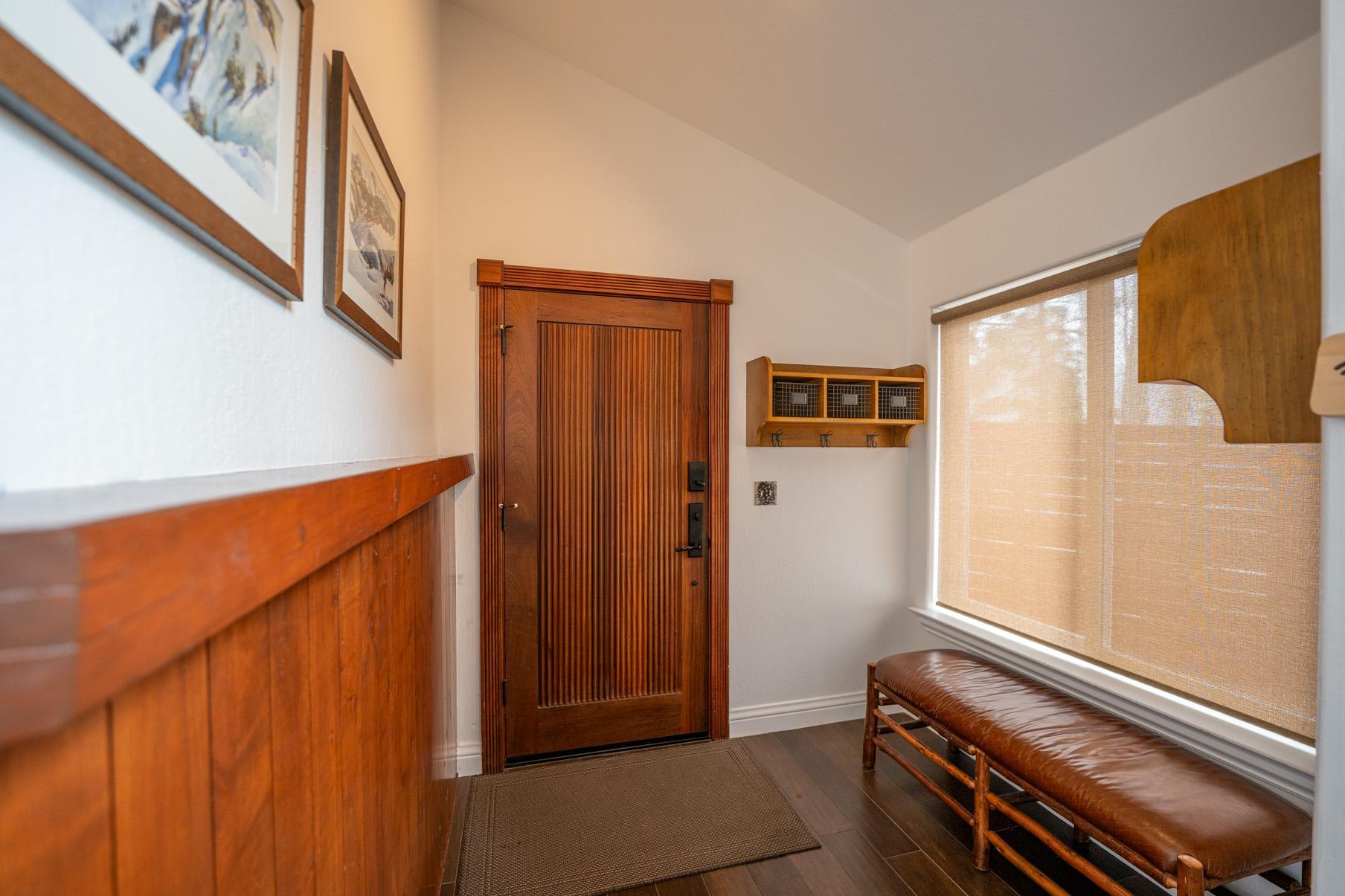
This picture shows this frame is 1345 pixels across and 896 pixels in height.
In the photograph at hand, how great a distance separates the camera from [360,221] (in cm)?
117

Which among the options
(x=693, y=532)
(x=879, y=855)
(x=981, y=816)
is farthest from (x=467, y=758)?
(x=981, y=816)

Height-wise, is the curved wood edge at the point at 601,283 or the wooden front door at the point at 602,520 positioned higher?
the curved wood edge at the point at 601,283

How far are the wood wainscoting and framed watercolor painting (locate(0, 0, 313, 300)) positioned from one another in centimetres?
24

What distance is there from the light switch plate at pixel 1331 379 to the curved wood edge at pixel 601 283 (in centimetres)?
213

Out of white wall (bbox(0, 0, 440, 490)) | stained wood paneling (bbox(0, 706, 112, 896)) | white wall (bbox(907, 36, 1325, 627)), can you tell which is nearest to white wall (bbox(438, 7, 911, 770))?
white wall (bbox(907, 36, 1325, 627))

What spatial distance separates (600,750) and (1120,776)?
78.1 inches

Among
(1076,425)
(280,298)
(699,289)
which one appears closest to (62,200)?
(280,298)

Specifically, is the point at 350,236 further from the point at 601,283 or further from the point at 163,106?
the point at 601,283

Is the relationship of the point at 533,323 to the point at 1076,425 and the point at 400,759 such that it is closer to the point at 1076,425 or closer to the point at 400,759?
the point at 400,759

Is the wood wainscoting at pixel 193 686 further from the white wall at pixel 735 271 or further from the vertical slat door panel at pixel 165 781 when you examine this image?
the white wall at pixel 735 271

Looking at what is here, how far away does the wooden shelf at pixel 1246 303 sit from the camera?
4.06ft

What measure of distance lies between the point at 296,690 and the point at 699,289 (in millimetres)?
2447

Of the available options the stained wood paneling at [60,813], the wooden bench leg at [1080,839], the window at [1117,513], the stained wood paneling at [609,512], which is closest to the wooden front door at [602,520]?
the stained wood paneling at [609,512]

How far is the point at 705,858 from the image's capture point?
1.98 m
